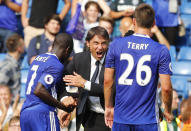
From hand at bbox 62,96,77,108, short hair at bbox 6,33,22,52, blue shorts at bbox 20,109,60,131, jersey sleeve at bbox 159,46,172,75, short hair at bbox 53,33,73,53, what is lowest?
blue shorts at bbox 20,109,60,131

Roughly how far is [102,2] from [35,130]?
4.78 m

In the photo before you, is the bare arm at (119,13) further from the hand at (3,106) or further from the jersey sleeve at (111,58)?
the jersey sleeve at (111,58)

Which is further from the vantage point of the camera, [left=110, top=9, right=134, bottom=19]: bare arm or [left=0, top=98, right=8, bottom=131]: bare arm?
[left=110, top=9, right=134, bottom=19]: bare arm

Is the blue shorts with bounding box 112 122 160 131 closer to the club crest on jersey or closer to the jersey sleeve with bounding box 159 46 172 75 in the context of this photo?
the jersey sleeve with bounding box 159 46 172 75

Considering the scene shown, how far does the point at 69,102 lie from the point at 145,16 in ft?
4.97

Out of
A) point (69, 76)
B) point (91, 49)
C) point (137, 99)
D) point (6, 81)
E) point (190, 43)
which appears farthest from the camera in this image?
point (190, 43)

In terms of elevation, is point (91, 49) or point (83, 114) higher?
point (91, 49)

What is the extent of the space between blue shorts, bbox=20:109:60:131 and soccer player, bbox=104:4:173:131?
32.0 inches

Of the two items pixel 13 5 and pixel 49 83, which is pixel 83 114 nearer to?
pixel 49 83

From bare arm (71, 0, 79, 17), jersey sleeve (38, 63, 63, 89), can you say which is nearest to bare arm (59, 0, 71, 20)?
bare arm (71, 0, 79, 17)

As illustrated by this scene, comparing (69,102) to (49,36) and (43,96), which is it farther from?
(49,36)

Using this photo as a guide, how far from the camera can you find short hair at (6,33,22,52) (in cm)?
964

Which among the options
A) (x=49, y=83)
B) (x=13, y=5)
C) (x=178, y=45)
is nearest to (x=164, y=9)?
(x=178, y=45)

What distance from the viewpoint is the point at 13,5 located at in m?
10.6
